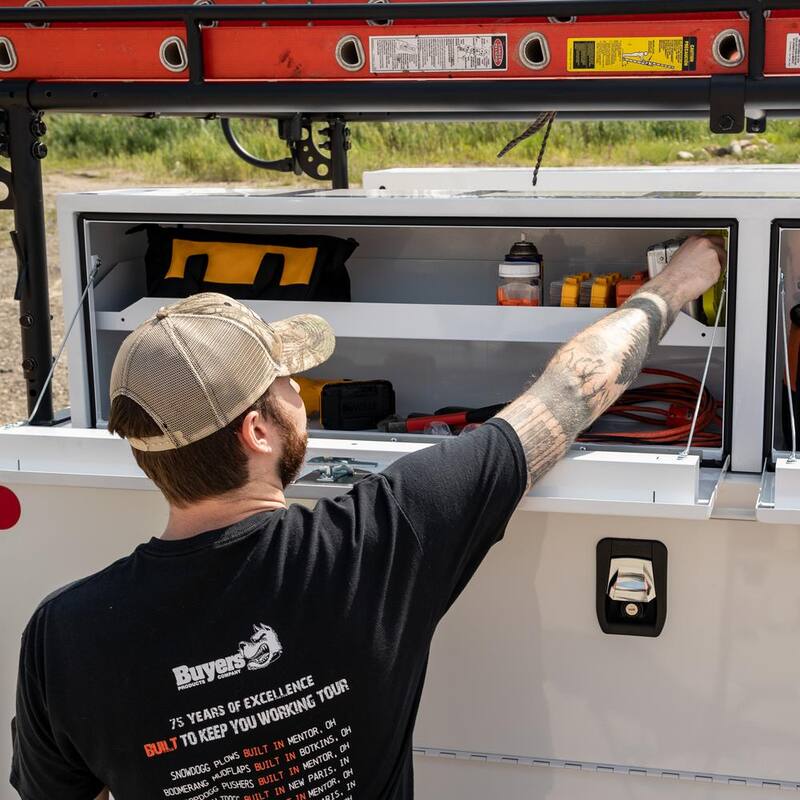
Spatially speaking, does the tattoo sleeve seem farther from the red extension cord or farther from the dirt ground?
the dirt ground

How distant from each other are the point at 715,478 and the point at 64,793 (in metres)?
1.38

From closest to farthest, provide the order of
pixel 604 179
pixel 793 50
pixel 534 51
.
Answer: pixel 793 50 → pixel 534 51 → pixel 604 179

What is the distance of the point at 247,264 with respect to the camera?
3.19 metres

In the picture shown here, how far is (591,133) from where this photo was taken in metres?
12.9

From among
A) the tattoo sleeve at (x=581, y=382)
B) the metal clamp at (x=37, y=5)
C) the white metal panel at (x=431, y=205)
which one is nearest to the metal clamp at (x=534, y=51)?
the white metal panel at (x=431, y=205)

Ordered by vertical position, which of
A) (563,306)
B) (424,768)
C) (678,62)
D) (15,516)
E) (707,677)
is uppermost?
(678,62)

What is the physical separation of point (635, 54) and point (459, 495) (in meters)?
1.18

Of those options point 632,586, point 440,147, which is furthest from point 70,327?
point 440,147

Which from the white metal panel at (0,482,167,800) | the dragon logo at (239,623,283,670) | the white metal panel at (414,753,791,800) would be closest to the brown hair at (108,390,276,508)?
the dragon logo at (239,623,283,670)

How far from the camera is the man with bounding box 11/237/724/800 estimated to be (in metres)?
1.74

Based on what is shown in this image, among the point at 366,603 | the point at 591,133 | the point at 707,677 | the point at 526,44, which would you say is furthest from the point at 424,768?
→ the point at 591,133

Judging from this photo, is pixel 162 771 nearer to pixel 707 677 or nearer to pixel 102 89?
pixel 707 677

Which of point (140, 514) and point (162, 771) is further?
point (140, 514)

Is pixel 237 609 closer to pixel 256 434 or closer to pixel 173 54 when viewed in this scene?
pixel 256 434
